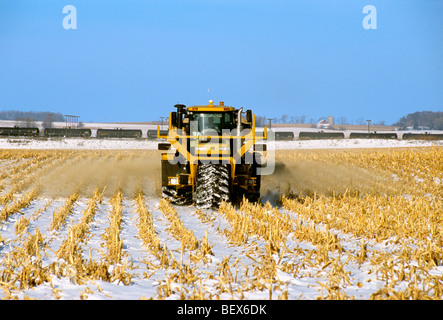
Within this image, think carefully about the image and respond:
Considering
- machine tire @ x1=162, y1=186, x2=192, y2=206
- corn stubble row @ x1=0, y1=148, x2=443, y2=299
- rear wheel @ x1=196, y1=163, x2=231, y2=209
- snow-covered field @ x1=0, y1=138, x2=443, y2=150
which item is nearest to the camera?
corn stubble row @ x1=0, y1=148, x2=443, y2=299

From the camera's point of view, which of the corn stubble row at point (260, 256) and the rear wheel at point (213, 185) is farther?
the rear wheel at point (213, 185)

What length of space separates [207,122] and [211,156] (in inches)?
43.9

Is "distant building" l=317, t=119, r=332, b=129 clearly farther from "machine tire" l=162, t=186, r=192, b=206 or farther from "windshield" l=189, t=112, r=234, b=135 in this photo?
"windshield" l=189, t=112, r=234, b=135

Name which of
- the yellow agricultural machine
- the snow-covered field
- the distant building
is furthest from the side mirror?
the distant building

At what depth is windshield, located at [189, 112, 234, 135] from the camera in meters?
11.7

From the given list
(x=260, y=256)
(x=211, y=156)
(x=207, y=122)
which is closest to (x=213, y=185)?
(x=211, y=156)

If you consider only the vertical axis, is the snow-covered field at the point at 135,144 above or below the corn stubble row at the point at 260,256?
above

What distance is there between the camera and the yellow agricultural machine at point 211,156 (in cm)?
1102

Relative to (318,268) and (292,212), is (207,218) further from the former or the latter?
(318,268)

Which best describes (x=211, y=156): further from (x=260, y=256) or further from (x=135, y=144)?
(x=135, y=144)

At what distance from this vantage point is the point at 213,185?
11.0 metres

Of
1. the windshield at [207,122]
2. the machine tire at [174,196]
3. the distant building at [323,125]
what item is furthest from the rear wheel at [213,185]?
the distant building at [323,125]

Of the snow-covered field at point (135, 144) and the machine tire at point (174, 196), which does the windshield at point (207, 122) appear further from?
the snow-covered field at point (135, 144)
